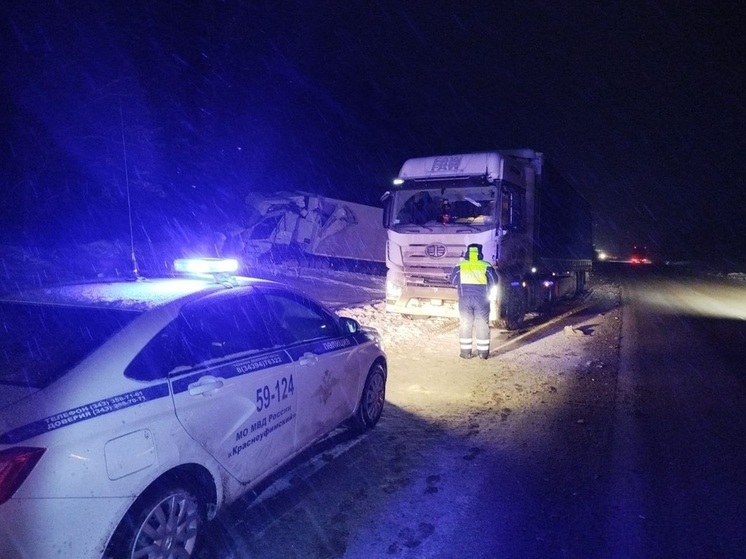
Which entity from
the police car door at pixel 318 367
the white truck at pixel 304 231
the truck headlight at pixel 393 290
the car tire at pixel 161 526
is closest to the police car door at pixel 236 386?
the police car door at pixel 318 367

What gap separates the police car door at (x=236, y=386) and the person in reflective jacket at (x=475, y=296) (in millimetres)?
4832

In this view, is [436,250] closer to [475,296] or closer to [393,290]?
[393,290]

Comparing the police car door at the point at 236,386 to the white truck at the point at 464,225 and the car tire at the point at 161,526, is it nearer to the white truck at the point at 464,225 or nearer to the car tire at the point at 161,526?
the car tire at the point at 161,526

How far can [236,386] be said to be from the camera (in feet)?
10.0

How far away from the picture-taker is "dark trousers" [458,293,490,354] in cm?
796

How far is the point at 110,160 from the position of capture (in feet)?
70.9

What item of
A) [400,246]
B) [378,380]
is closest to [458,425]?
[378,380]

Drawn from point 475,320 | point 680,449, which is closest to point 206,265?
point 680,449

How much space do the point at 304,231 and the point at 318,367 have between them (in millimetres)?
15565

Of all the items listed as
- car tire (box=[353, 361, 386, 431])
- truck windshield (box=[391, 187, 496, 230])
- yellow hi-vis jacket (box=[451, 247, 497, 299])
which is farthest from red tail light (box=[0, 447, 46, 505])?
truck windshield (box=[391, 187, 496, 230])

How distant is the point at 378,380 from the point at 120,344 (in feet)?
9.99

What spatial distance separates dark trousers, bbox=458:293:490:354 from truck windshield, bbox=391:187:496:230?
196 centimetres

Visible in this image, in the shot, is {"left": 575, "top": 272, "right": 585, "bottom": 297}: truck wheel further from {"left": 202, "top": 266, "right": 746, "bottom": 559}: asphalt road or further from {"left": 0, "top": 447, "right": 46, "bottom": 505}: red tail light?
{"left": 0, "top": 447, "right": 46, "bottom": 505}: red tail light

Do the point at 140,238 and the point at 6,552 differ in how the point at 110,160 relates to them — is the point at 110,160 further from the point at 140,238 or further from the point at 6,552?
the point at 6,552
